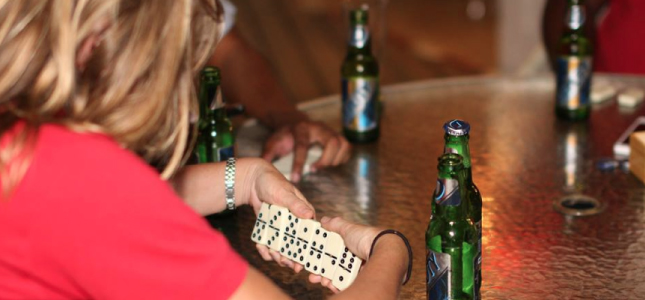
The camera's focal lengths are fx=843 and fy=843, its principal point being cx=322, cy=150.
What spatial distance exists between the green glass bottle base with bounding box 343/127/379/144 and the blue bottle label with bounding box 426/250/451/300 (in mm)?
646

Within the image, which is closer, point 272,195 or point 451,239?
point 451,239

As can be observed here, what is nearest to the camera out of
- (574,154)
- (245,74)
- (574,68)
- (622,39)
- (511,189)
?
(511,189)

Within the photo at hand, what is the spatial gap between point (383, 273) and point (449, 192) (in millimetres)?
115

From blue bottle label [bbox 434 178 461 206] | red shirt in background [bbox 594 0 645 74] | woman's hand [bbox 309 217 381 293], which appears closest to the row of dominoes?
woman's hand [bbox 309 217 381 293]

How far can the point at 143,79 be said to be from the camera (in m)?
0.85

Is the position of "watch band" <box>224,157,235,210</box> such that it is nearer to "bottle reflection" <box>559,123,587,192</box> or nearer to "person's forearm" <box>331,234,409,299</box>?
"person's forearm" <box>331,234,409,299</box>

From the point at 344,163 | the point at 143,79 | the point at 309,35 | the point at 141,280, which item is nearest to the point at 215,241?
the point at 141,280

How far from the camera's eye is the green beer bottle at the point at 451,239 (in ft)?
3.04

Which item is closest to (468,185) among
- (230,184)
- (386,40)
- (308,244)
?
(308,244)

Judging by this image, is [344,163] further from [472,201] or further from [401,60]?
[401,60]

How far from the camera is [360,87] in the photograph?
154cm

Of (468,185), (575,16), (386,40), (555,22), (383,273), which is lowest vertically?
(383,273)

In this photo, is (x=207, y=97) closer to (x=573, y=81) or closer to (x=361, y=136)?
(x=361, y=136)

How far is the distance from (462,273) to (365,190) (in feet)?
1.41
